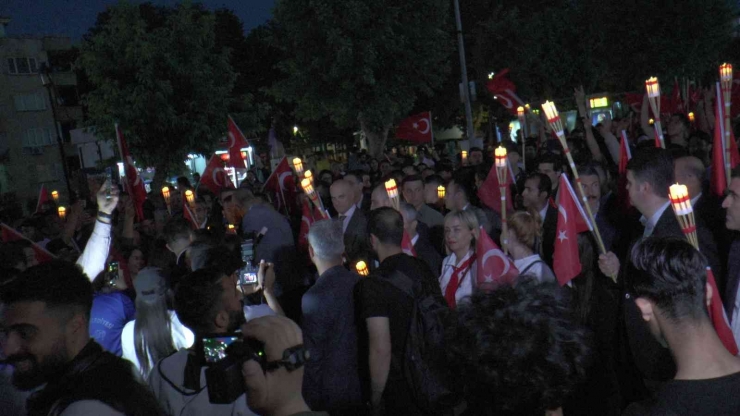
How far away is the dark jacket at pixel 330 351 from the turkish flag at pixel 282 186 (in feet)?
25.2

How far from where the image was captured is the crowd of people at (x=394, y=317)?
2.42m

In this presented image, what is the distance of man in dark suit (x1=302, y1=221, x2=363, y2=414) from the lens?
470 cm

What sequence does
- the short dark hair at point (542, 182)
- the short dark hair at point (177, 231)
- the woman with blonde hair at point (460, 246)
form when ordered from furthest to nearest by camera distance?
the short dark hair at point (177, 231) < the short dark hair at point (542, 182) < the woman with blonde hair at point (460, 246)

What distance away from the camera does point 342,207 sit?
26.5 ft

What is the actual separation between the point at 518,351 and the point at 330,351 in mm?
2517

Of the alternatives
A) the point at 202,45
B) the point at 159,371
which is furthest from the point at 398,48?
the point at 159,371

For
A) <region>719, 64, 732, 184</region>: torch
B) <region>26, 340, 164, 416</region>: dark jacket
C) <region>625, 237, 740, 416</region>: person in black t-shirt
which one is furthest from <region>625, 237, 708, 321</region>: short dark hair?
<region>719, 64, 732, 184</region>: torch

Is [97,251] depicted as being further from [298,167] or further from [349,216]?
[298,167]

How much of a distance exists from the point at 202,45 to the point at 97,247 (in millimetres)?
23154

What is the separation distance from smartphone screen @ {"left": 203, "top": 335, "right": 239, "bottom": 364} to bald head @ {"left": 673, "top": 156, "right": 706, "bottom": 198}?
13.7 ft

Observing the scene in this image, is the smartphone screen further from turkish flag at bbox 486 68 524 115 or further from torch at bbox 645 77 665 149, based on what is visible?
turkish flag at bbox 486 68 524 115

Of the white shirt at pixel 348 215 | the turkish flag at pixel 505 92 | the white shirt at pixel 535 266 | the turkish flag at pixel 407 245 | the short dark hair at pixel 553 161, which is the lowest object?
the white shirt at pixel 535 266

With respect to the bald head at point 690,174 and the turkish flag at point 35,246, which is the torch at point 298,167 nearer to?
the turkish flag at point 35,246

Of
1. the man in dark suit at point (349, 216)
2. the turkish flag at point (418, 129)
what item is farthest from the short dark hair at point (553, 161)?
the turkish flag at point (418, 129)
